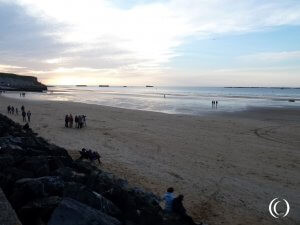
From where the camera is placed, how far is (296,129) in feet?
93.9

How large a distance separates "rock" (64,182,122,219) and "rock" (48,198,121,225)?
0.73 metres

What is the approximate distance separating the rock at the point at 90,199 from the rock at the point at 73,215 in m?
0.73

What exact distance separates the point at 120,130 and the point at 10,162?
1502cm

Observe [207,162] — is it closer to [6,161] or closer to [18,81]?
[6,161]

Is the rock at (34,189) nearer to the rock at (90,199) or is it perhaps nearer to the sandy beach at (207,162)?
the rock at (90,199)

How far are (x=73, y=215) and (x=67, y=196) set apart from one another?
99cm

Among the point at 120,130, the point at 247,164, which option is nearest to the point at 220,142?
the point at 247,164

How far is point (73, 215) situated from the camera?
19.8 feet

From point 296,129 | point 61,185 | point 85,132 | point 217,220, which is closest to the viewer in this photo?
point 61,185

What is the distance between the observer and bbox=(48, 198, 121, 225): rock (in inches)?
236

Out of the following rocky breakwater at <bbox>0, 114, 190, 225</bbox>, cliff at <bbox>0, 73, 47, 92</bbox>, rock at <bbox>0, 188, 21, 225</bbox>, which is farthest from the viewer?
cliff at <bbox>0, 73, 47, 92</bbox>

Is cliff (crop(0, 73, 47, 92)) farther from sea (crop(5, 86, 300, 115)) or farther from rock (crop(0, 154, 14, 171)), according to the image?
rock (crop(0, 154, 14, 171))

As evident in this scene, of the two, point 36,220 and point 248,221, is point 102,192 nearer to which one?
point 36,220

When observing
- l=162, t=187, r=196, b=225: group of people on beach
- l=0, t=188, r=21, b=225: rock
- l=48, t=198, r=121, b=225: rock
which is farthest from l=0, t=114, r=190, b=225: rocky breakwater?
l=0, t=188, r=21, b=225: rock
